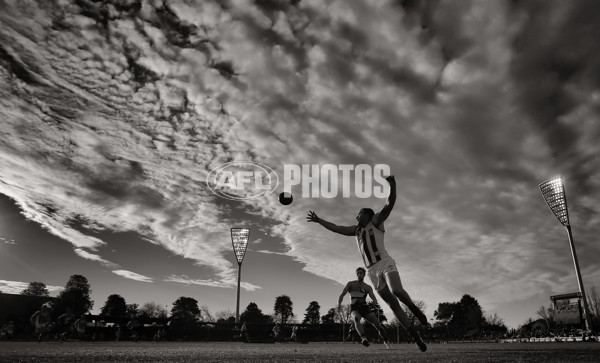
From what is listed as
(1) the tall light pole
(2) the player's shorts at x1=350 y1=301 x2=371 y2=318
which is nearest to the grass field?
(2) the player's shorts at x1=350 y1=301 x2=371 y2=318

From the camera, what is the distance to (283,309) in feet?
389

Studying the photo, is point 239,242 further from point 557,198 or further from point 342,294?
point 342,294

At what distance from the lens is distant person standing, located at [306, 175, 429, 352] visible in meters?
7.22

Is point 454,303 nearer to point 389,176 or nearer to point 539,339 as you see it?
point 539,339

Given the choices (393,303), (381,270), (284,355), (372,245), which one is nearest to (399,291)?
(381,270)

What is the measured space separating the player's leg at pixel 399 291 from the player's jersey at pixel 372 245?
16.5 inches

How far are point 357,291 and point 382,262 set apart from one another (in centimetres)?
553

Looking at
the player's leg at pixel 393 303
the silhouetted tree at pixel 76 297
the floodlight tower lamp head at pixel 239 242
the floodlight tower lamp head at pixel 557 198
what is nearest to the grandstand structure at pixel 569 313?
the floodlight tower lamp head at pixel 557 198

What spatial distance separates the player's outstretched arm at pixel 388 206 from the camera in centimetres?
726

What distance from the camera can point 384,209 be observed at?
7520mm

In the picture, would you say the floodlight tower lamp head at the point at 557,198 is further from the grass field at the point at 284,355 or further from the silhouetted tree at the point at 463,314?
the silhouetted tree at the point at 463,314

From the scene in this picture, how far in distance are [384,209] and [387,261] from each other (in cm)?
104


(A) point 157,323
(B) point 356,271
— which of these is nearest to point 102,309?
(A) point 157,323

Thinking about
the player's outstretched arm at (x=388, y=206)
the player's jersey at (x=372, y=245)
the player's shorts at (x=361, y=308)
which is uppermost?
the player's outstretched arm at (x=388, y=206)
